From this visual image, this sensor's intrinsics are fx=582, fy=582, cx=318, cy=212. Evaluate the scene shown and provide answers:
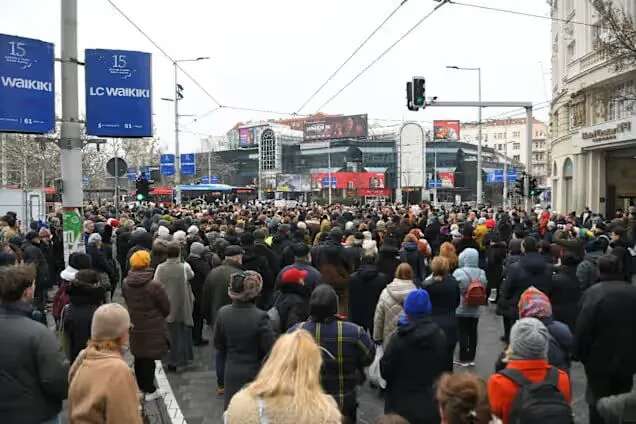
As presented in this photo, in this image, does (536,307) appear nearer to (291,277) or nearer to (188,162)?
(291,277)

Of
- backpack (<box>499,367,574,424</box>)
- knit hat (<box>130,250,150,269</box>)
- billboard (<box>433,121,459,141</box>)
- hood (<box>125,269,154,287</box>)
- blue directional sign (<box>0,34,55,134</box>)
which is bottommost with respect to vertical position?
backpack (<box>499,367,574,424</box>)

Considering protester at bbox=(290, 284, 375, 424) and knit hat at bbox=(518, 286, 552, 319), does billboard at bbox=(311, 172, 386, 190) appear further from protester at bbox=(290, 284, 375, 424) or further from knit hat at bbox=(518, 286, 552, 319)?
protester at bbox=(290, 284, 375, 424)

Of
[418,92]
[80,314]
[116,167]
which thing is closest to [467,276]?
[80,314]

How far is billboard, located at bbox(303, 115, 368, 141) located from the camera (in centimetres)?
10831

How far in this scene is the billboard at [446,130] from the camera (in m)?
113

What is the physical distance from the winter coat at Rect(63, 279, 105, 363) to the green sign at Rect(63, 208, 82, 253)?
3.85 meters

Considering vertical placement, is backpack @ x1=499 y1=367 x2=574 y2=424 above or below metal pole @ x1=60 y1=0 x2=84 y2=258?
below

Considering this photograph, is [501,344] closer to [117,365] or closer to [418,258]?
[418,258]

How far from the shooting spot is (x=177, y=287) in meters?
7.90

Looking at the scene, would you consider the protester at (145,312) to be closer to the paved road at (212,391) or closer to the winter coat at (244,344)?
the paved road at (212,391)

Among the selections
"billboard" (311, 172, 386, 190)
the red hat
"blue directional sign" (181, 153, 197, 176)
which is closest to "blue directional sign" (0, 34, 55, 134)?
the red hat

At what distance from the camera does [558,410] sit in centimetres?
306

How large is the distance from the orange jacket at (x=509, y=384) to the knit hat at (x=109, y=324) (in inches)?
90.3

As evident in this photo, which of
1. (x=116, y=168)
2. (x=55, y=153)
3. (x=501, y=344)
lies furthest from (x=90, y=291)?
(x=55, y=153)
